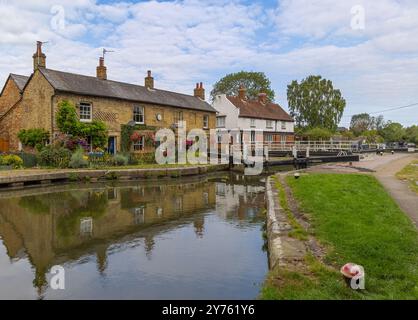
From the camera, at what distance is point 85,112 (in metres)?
27.5

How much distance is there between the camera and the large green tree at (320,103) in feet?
205

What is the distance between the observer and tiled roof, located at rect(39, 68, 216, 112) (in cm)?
2653

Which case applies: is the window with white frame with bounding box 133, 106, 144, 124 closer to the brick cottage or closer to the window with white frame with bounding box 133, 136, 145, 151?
the brick cottage

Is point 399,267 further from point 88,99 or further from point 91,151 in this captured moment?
point 88,99

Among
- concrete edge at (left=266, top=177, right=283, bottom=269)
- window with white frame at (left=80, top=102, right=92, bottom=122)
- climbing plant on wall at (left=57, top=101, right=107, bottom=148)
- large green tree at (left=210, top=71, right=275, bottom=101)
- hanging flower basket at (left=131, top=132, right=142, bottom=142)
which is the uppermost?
large green tree at (left=210, top=71, right=275, bottom=101)

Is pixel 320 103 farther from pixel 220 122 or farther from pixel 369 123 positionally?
pixel 369 123

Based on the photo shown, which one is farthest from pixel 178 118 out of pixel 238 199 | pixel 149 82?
pixel 238 199

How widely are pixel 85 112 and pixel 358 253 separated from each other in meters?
24.9

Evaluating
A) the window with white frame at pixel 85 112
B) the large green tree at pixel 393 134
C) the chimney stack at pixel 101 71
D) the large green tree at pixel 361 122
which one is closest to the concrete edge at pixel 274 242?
the window with white frame at pixel 85 112

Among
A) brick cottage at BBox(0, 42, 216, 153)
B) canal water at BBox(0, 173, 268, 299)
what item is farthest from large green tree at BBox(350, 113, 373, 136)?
canal water at BBox(0, 173, 268, 299)

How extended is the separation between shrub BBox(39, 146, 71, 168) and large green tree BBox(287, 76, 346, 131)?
48.2 meters

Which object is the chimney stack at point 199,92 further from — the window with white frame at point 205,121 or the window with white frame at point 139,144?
the window with white frame at point 139,144

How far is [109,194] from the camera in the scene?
17.4m

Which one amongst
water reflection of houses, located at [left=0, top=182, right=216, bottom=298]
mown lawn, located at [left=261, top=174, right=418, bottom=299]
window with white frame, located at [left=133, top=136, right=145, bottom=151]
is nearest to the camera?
mown lawn, located at [left=261, top=174, right=418, bottom=299]
